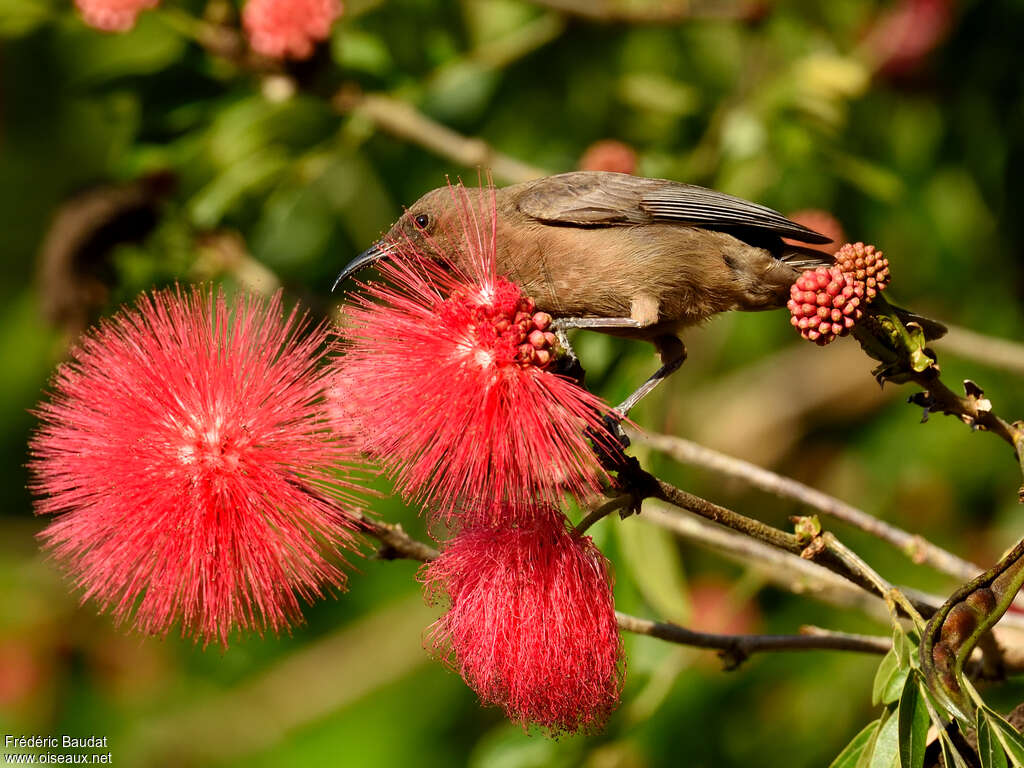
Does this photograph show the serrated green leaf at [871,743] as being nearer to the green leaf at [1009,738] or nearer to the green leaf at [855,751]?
the green leaf at [855,751]

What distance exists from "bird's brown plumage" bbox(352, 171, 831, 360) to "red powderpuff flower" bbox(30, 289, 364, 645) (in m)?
0.96

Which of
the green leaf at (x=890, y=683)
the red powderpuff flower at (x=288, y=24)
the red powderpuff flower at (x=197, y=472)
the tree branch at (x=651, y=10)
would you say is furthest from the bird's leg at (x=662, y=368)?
the tree branch at (x=651, y=10)

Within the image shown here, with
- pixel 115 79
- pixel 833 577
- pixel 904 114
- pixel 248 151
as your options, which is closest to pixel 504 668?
pixel 833 577

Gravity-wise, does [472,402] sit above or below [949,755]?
above

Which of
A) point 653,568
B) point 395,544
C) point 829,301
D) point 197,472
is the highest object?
point 829,301

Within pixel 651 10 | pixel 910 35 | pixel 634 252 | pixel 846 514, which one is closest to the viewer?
pixel 846 514

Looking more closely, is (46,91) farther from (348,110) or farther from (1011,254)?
(1011,254)

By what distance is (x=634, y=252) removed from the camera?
3.82 metres

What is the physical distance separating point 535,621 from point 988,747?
3.39ft

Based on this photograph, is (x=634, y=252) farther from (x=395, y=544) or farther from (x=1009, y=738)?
(x=1009, y=738)

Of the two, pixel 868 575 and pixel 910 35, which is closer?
pixel 868 575

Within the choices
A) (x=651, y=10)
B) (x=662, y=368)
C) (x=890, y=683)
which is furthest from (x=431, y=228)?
(x=651, y=10)

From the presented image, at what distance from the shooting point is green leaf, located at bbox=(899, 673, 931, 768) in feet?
7.39

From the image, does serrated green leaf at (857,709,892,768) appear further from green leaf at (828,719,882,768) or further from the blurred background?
the blurred background
